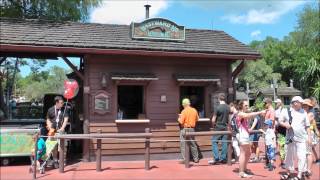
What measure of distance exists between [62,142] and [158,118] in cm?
324

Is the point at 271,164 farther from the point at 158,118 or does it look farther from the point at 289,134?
the point at 158,118

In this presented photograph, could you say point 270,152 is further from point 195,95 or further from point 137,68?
point 137,68

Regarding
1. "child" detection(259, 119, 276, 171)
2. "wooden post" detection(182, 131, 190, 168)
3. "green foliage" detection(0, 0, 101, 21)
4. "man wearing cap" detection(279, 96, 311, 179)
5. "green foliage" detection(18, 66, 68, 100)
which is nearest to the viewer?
"man wearing cap" detection(279, 96, 311, 179)

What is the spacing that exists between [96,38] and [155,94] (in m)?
2.24

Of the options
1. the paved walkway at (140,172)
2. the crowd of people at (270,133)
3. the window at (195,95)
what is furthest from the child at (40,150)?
the window at (195,95)

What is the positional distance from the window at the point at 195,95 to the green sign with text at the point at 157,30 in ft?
4.89

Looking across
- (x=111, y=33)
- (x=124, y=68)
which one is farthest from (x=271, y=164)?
(x=111, y=33)

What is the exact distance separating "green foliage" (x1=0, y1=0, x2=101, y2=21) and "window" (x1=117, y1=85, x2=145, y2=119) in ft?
29.7

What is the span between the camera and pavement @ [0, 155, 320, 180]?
9.84 meters

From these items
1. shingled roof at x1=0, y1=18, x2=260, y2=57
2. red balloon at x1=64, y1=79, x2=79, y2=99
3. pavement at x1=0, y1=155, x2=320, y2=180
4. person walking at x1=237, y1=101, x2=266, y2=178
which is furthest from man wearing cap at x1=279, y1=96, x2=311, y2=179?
red balloon at x1=64, y1=79, x2=79, y2=99

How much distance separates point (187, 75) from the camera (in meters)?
12.8

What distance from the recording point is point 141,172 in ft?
34.3

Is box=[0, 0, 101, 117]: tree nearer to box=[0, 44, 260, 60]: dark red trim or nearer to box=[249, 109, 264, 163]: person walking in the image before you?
box=[0, 44, 260, 60]: dark red trim

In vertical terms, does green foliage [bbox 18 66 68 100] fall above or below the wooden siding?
above
